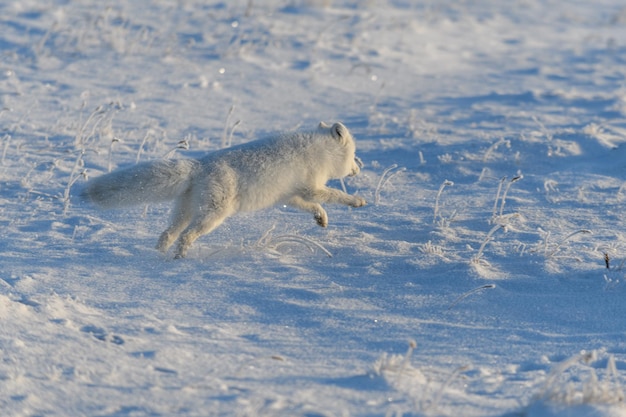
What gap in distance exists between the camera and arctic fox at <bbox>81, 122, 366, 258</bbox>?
5020 millimetres

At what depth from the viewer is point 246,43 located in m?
11.6

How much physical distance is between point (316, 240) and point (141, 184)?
130 centimetres

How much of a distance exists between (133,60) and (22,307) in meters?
7.00

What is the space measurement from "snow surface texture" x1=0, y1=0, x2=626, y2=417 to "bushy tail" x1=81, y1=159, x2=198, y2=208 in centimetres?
40

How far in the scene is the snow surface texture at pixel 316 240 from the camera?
3.54 meters

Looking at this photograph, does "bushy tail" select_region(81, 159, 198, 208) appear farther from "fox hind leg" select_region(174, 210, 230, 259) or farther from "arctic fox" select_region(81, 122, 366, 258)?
"fox hind leg" select_region(174, 210, 230, 259)

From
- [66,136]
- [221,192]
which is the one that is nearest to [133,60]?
[66,136]

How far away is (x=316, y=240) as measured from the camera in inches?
224

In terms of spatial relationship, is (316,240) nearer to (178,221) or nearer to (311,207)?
(311,207)

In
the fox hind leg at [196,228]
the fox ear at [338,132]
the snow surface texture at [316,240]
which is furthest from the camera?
the fox ear at [338,132]

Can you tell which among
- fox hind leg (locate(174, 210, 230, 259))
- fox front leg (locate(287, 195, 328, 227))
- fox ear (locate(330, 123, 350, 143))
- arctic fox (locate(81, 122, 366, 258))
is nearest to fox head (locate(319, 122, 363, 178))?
fox ear (locate(330, 123, 350, 143))

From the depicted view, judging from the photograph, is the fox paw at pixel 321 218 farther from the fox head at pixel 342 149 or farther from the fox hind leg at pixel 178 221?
the fox hind leg at pixel 178 221

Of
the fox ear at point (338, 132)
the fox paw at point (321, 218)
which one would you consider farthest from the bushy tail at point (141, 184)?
the fox ear at point (338, 132)

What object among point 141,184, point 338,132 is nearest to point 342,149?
point 338,132
